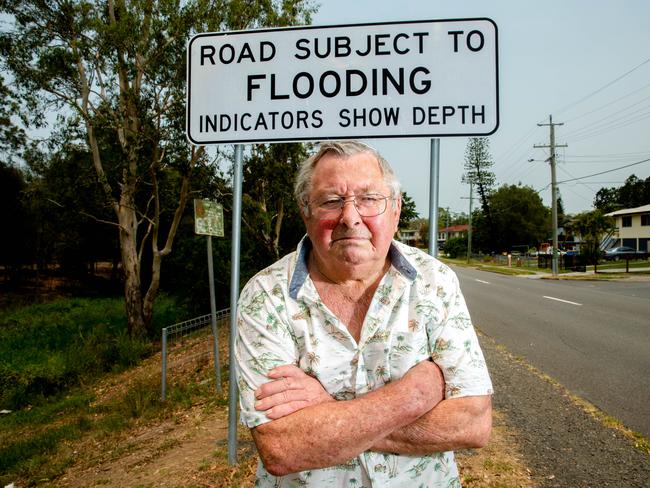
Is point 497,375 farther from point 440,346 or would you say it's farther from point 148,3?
point 148,3

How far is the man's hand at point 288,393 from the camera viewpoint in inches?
55.0

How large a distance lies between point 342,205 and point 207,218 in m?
4.38

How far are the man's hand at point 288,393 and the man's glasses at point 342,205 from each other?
0.54 metres

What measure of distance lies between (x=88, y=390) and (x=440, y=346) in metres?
10.6

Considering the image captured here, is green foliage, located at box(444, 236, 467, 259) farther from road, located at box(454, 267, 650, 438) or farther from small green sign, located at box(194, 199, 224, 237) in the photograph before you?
small green sign, located at box(194, 199, 224, 237)

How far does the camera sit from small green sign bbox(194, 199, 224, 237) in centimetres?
558

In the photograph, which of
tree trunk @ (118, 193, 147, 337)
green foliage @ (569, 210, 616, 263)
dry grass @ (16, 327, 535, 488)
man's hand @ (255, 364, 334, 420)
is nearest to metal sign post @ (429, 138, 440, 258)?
man's hand @ (255, 364, 334, 420)

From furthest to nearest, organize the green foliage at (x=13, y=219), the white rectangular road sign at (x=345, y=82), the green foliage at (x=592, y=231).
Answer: the green foliage at (x=592, y=231) < the green foliage at (x=13, y=219) < the white rectangular road sign at (x=345, y=82)

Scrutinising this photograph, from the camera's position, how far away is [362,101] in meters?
2.18

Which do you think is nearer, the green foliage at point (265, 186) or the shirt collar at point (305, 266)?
the shirt collar at point (305, 266)

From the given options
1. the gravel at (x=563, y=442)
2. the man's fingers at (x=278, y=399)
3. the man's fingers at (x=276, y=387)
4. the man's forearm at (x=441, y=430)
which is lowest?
the gravel at (x=563, y=442)

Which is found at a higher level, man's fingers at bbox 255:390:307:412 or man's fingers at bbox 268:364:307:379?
man's fingers at bbox 268:364:307:379

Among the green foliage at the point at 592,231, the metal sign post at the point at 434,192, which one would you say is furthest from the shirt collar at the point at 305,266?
the green foliage at the point at 592,231

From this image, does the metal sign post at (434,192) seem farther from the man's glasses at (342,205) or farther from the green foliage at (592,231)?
the green foliage at (592,231)
